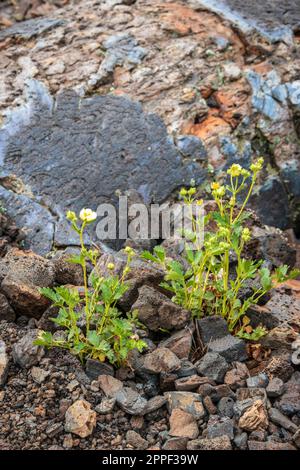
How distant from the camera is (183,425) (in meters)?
2.54

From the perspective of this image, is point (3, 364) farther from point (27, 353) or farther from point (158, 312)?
point (158, 312)

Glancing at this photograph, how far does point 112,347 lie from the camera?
2.85m

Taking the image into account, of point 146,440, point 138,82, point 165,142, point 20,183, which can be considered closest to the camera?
point 146,440

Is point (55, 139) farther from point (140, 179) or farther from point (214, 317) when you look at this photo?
point (214, 317)

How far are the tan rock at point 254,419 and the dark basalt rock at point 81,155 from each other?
195 centimetres

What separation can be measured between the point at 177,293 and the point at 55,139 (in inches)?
73.6

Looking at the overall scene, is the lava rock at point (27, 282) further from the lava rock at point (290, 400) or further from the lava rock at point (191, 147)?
the lava rock at point (191, 147)

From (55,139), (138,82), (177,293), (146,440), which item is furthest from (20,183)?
(146,440)

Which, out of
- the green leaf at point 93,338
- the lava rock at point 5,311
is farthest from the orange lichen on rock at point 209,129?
the green leaf at point 93,338

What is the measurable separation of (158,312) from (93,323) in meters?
0.33

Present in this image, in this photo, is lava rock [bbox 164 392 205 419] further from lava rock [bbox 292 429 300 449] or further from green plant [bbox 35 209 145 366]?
lava rock [bbox 292 429 300 449]

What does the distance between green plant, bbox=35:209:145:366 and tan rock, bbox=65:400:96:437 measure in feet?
0.85

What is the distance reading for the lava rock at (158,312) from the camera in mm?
2979

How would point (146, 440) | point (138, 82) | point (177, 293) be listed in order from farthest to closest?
1. point (138, 82)
2. point (177, 293)
3. point (146, 440)
